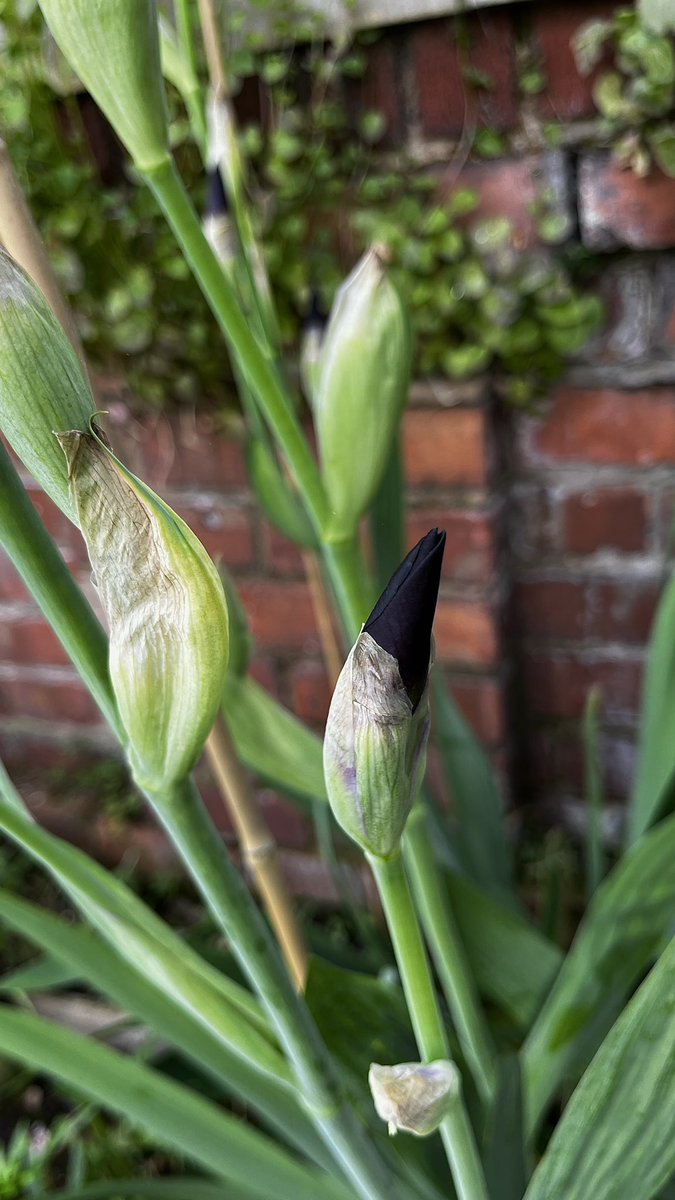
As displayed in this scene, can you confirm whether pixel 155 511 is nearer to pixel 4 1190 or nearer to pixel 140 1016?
pixel 140 1016

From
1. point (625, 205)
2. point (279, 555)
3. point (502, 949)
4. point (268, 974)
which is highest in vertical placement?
point (625, 205)

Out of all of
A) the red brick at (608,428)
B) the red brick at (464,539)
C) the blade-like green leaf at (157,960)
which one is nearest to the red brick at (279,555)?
the red brick at (464,539)

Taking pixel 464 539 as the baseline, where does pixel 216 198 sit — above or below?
above

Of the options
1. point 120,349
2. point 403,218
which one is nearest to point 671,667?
point 403,218

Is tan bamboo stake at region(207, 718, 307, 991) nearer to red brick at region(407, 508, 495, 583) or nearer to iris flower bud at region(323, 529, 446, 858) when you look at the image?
iris flower bud at region(323, 529, 446, 858)

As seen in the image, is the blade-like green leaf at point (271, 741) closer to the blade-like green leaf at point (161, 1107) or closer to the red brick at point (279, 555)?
the blade-like green leaf at point (161, 1107)

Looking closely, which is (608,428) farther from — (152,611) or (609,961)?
(152,611)

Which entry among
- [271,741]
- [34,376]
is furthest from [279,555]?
[34,376]
